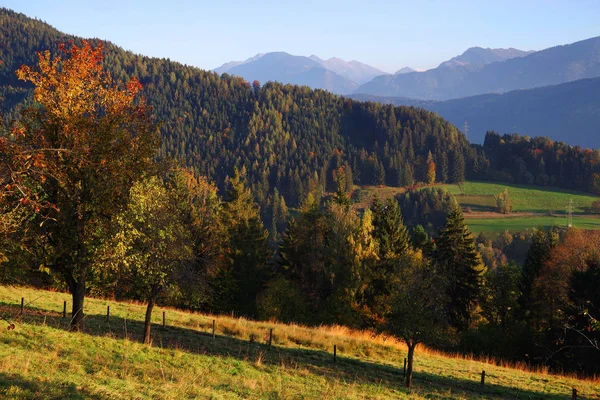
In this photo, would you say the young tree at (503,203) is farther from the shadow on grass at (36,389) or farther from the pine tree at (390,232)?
the shadow on grass at (36,389)

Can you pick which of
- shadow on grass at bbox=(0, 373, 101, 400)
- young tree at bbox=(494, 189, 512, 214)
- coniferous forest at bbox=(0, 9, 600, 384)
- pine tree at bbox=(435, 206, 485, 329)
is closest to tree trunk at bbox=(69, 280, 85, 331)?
coniferous forest at bbox=(0, 9, 600, 384)

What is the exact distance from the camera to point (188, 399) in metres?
12.4

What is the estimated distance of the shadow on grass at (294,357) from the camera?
23375 mm

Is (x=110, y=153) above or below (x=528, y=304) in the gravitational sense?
above

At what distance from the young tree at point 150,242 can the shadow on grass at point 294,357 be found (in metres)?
3.23

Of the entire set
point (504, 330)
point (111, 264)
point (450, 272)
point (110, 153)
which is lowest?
point (504, 330)

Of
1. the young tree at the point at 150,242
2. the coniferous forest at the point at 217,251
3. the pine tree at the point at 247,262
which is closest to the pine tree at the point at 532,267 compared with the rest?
the coniferous forest at the point at 217,251

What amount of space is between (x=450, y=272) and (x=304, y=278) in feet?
64.0

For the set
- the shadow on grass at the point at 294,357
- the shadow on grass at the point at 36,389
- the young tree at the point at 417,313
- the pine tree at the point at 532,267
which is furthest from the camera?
the pine tree at the point at 532,267

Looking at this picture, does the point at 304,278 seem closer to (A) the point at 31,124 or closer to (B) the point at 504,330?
(B) the point at 504,330

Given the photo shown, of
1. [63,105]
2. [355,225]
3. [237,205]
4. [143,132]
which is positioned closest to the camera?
[63,105]

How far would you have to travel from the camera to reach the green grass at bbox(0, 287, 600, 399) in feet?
44.0

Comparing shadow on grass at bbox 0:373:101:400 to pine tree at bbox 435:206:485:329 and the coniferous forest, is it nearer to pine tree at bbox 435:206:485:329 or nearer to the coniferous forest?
the coniferous forest

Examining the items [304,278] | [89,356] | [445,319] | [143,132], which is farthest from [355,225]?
[89,356]
